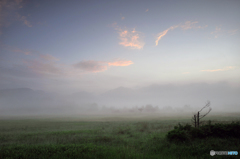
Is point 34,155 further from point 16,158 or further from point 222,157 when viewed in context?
point 222,157

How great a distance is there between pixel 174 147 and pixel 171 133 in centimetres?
234

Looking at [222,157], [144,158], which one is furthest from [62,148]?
[222,157]

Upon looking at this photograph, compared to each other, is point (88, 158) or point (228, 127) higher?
point (228, 127)

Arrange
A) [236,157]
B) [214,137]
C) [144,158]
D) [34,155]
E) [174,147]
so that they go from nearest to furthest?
[236,157] < [144,158] < [34,155] < [174,147] < [214,137]

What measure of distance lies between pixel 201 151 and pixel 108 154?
279 inches

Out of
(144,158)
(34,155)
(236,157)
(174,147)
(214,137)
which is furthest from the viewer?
(214,137)

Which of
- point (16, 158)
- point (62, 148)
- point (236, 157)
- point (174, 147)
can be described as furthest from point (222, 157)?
point (16, 158)

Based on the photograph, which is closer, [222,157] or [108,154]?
[222,157]

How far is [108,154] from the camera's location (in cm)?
895

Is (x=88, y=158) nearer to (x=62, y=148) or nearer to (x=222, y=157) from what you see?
(x=62, y=148)

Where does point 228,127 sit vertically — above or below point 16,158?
above

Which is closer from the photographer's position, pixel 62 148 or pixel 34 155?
pixel 34 155

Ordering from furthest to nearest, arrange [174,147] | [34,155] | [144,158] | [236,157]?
[174,147] < [34,155] < [144,158] < [236,157]

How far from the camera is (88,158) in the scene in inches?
329
